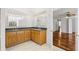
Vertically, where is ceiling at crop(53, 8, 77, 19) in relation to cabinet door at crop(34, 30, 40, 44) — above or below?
above

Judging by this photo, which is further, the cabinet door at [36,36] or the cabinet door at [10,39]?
the cabinet door at [36,36]

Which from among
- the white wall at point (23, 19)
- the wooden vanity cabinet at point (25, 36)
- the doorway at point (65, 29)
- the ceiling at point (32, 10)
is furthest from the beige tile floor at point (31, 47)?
the ceiling at point (32, 10)

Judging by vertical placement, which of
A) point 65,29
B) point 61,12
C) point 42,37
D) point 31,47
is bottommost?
point 31,47

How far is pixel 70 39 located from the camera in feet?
7.38

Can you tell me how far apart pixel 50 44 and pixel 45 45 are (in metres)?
0.13

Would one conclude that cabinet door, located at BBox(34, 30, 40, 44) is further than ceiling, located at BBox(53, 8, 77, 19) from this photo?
Yes

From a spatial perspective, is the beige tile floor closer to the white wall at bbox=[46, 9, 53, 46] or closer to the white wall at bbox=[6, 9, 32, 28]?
the white wall at bbox=[46, 9, 53, 46]


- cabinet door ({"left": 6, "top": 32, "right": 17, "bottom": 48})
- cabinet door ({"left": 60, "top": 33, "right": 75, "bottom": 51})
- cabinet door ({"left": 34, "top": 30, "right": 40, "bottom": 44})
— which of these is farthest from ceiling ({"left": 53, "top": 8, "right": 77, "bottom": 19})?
cabinet door ({"left": 6, "top": 32, "right": 17, "bottom": 48})

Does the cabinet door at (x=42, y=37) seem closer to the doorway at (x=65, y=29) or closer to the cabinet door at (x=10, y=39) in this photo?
the doorway at (x=65, y=29)

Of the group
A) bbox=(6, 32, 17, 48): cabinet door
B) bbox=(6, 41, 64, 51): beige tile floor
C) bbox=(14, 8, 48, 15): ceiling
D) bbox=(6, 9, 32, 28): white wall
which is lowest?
bbox=(6, 41, 64, 51): beige tile floor

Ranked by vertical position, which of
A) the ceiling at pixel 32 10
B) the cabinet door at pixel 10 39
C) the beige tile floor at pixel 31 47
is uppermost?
the ceiling at pixel 32 10

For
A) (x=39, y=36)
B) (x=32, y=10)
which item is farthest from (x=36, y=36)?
(x=32, y=10)

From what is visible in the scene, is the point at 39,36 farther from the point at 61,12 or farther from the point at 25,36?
the point at 61,12

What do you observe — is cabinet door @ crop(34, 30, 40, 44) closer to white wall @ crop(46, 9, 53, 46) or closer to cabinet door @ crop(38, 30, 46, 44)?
cabinet door @ crop(38, 30, 46, 44)
